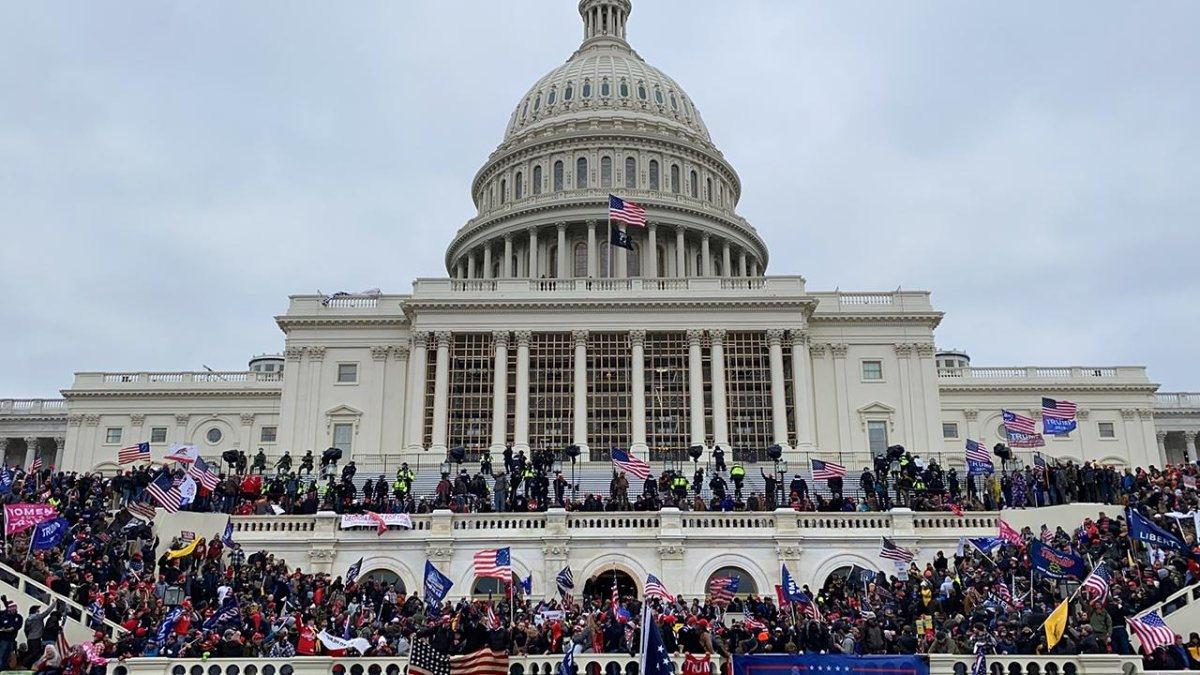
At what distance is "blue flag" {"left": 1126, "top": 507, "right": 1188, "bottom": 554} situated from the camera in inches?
1143

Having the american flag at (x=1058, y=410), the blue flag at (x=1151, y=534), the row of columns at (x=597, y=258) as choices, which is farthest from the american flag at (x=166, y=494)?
the row of columns at (x=597, y=258)

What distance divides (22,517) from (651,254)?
57.5m

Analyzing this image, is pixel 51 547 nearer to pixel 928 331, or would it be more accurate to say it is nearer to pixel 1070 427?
pixel 1070 427

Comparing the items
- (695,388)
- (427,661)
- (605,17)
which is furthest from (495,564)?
(605,17)

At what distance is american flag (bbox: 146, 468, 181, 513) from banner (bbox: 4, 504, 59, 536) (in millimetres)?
4081

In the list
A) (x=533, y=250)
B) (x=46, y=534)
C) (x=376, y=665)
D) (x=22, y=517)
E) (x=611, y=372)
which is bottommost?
(x=376, y=665)

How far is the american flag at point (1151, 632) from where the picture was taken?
23.5 metres

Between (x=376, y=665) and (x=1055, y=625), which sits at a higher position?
(x=1055, y=625)

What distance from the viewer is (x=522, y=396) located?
2485 inches

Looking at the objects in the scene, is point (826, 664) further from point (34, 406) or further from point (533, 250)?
point (34, 406)

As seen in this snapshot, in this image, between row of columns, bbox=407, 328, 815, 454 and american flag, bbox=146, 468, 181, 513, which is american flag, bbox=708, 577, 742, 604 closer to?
american flag, bbox=146, 468, 181, 513

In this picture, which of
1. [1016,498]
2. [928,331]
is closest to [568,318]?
[928,331]

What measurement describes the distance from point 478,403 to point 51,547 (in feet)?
109

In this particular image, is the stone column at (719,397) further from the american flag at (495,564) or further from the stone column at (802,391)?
the american flag at (495,564)
